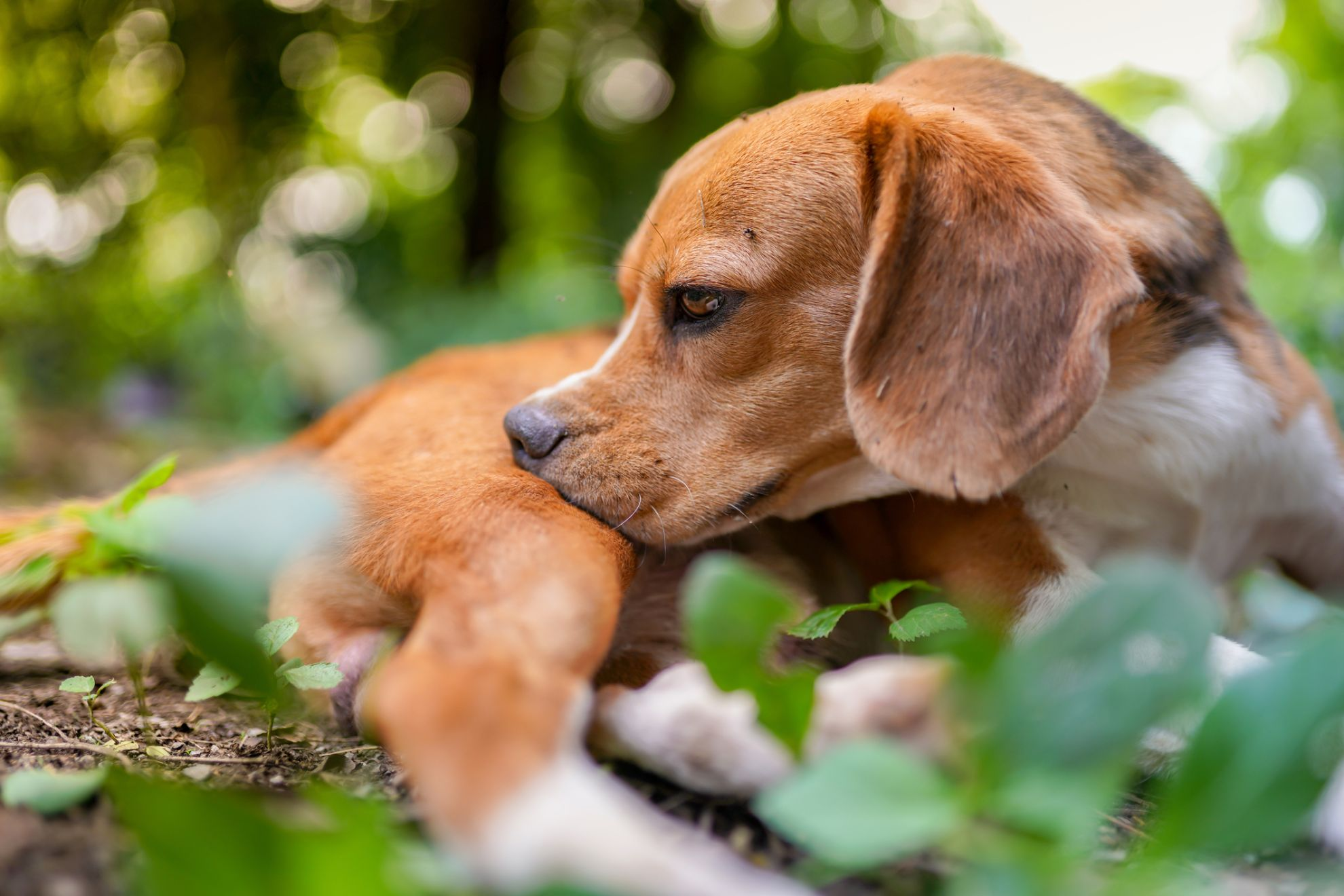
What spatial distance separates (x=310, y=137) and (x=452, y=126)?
59.0 inches

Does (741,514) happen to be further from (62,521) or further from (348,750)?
(62,521)

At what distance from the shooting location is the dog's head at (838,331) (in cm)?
191

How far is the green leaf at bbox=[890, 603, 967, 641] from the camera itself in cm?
178

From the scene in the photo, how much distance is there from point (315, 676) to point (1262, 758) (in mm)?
1434

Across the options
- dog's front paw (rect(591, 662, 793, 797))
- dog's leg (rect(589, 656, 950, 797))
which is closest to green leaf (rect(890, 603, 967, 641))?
dog's leg (rect(589, 656, 950, 797))

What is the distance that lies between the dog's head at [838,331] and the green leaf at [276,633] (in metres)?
0.60

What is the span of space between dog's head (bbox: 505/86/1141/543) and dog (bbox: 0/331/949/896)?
22 cm

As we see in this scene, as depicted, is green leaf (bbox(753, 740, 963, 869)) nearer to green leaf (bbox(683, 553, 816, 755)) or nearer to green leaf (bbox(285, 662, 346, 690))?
green leaf (bbox(683, 553, 816, 755))

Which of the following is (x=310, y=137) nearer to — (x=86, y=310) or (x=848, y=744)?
(x=86, y=310)

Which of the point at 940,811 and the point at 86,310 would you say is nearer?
the point at 940,811

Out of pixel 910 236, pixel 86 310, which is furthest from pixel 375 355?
pixel 910 236

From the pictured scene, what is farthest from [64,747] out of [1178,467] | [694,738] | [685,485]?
[1178,467]

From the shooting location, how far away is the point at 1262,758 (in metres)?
1.15

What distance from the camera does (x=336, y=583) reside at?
213cm
